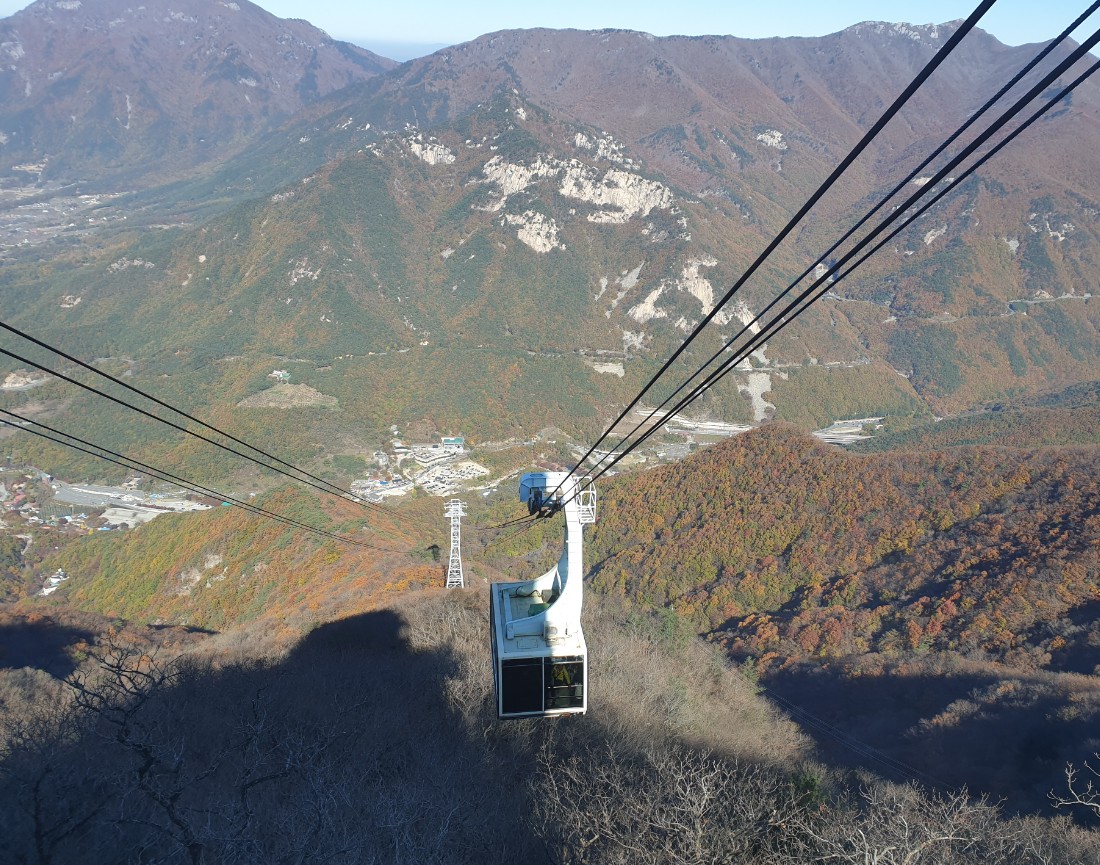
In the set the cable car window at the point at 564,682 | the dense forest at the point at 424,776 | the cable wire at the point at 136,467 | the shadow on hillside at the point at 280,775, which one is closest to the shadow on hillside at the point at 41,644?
the dense forest at the point at 424,776

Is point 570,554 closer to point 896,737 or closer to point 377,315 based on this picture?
point 896,737

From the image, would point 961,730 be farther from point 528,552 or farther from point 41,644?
point 528,552

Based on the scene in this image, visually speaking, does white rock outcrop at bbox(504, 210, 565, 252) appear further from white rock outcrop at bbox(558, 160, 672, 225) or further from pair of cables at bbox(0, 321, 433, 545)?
pair of cables at bbox(0, 321, 433, 545)

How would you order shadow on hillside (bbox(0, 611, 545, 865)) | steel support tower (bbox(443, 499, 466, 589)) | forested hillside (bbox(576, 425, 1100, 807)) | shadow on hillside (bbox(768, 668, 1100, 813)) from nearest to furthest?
1. shadow on hillside (bbox(0, 611, 545, 865))
2. shadow on hillside (bbox(768, 668, 1100, 813))
3. forested hillside (bbox(576, 425, 1100, 807))
4. steel support tower (bbox(443, 499, 466, 589))

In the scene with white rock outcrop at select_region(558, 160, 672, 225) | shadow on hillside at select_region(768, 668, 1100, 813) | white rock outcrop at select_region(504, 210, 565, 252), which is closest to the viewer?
shadow on hillside at select_region(768, 668, 1100, 813)

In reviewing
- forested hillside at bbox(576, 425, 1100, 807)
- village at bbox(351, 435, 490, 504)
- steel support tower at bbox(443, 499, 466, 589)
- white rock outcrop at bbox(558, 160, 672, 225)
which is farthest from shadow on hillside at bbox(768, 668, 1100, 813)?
white rock outcrop at bbox(558, 160, 672, 225)

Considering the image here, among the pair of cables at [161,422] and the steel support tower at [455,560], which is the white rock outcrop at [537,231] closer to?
the pair of cables at [161,422]

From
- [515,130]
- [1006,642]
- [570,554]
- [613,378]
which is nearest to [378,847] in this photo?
[570,554]
